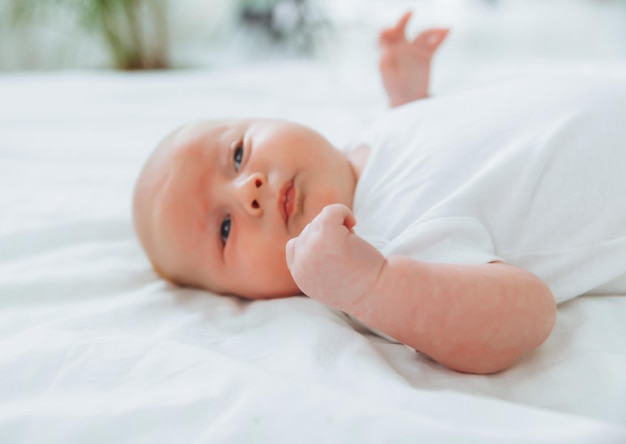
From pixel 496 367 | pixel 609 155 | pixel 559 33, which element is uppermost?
pixel 609 155

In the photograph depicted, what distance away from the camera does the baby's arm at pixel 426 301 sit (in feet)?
2.16

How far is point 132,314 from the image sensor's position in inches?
32.9

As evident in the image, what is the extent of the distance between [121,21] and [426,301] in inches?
126

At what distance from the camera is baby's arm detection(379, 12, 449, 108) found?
135cm

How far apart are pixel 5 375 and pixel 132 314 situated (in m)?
0.18

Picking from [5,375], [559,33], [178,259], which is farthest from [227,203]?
[559,33]

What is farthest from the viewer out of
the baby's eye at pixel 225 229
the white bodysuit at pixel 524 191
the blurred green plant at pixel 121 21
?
the blurred green plant at pixel 121 21

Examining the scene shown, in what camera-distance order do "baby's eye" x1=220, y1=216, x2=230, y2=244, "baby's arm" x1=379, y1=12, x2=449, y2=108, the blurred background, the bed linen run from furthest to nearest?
the blurred background < "baby's arm" x1=379, y1=12, x2=449, y2=108 < "baby's eye" x1=220, y1=216, x2=230, y2=244 < the bed linen

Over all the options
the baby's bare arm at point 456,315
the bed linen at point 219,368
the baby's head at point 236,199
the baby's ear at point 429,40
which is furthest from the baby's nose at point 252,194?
the baby's ear at point 429,40

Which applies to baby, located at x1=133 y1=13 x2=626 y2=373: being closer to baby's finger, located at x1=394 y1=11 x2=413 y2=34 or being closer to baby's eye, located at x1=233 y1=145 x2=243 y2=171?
baby's eye, located at x1=233 y1=145 x2=243 y2=171

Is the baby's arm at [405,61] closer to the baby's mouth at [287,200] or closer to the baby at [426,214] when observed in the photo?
the baby at [426,214]

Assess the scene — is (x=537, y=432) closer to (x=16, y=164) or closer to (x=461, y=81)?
(x=16, y=164)

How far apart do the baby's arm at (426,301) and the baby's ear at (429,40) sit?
812mm

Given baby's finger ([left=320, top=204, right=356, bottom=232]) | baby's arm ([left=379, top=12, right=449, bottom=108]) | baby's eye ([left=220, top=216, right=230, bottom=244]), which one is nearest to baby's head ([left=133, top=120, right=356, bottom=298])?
baby's eye ([left=220, top=216, right=230, bottom=244])
